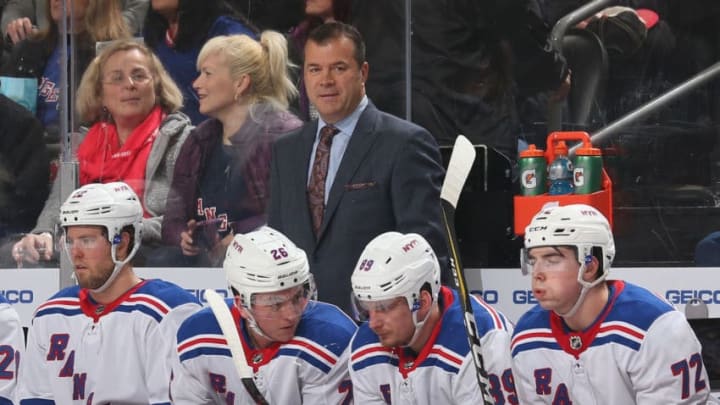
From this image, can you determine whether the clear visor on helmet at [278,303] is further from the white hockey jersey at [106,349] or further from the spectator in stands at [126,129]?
the spectator in stands at [126,129]

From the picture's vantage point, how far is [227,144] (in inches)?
221

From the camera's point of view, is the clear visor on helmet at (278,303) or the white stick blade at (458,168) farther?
the clear visor on helmet at (278,303)

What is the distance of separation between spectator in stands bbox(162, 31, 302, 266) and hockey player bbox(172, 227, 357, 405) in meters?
1.18

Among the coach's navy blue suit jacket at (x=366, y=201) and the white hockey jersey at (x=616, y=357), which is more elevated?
the coach's navy blue suit jacket at (x=366, y=201)

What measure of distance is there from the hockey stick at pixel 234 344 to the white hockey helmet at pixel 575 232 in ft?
2.82

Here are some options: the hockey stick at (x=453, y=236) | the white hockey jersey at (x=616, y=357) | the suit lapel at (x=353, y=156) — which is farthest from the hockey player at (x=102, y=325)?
the white hockey jersey at (x=616, y=357)

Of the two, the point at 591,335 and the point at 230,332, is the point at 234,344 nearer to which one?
the point at 230,332

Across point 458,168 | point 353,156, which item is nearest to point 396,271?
point 458,168

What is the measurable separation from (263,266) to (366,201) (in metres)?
0.78

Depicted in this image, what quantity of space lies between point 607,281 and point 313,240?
3.78ft

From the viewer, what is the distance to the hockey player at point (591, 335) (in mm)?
3900

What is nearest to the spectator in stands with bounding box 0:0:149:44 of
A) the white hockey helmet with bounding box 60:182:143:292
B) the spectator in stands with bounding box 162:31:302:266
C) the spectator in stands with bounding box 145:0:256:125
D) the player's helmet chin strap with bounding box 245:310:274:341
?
the spectator in stands with bounding box 145:0:256:125

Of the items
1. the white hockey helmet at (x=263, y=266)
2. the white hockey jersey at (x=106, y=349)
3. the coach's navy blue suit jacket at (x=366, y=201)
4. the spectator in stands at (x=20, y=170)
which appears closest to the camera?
the white hockey helmet at (x=263, y=266)

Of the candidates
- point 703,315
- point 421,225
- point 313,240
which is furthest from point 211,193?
point 703,315
